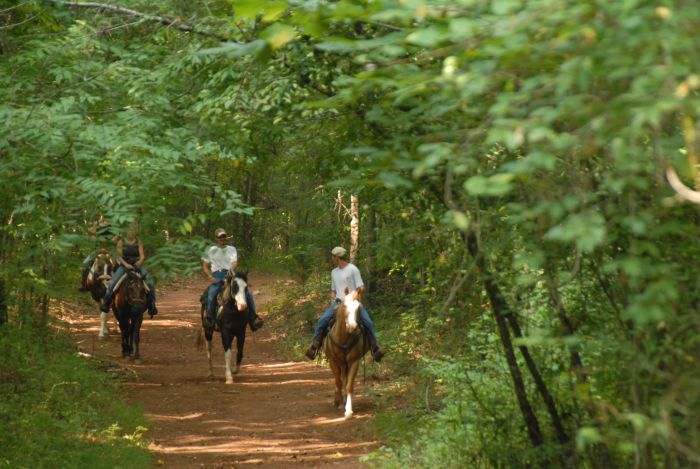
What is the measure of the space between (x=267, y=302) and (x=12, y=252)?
59.5 feet

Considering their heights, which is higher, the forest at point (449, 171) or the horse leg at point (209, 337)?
the forest at point (449, 171)

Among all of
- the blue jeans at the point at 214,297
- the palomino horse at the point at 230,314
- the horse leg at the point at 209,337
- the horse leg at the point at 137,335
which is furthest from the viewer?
the horse leg at the point at 137,335

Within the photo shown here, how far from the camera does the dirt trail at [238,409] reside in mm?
10531

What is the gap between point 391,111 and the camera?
500 cm

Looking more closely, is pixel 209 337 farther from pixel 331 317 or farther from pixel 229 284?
pixel 331 317

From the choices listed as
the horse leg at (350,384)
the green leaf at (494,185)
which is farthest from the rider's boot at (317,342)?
the green leaf at (494,185)

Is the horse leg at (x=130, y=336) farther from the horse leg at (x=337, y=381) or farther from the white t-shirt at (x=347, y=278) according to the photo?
the white t-shirt at (x=347, y=278)

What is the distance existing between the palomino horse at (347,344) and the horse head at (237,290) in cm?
250

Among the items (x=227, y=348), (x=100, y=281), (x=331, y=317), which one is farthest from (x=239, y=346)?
(x=100, y=281)

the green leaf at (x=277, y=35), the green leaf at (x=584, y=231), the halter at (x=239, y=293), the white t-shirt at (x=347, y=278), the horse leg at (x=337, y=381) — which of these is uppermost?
→ the green leaf at (x=277, y=35)

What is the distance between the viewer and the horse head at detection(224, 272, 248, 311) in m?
14.6

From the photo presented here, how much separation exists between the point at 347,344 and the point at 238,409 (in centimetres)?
238

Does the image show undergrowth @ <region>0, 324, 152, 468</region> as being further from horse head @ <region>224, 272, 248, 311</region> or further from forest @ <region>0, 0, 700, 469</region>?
horse head @ <region>224, 272, 248, 311</region>

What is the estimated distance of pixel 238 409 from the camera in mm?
13438
